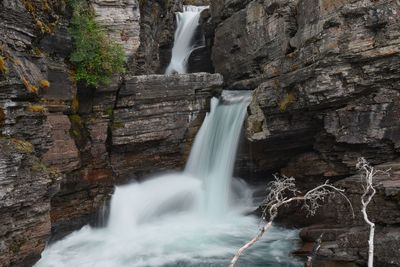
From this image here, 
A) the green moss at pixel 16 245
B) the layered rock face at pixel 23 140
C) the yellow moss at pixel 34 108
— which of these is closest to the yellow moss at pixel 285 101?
the layered rock face at pixel 23 140

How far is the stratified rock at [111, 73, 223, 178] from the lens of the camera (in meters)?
14.6

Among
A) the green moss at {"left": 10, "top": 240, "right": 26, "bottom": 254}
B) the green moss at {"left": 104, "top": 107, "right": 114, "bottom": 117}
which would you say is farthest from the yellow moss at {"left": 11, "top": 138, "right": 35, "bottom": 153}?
the green moss at {"left": 104, "top": 107, "right": 114, "bottom": 117}

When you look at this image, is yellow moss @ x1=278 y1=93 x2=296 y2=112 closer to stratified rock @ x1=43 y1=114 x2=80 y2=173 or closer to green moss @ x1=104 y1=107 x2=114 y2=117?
green moss @ x1=104 y1=107 x2=114 y2=117

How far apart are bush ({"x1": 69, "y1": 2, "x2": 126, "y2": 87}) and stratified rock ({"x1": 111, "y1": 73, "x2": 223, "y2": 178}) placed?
959 mm

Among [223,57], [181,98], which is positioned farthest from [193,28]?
[181,98]

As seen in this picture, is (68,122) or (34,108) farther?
(68,122)

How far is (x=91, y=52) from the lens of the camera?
44.5 ft

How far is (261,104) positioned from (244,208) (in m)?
4.32

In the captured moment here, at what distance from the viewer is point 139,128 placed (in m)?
14.7

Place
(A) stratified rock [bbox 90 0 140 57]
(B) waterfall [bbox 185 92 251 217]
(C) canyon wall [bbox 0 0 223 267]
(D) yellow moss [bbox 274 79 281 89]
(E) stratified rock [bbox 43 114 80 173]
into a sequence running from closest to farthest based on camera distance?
(C) canyon wall [bbox 0 0 223 267]
(E) stratified rock [bbox 43 114 80 173]
(D) yellow moss [bbox 274 79 281 89]
(A) stratified rock [bbox 90 0 140 57]
(B) waterfall [bbox 185 92 251 217]

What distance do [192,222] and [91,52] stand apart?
279 inches

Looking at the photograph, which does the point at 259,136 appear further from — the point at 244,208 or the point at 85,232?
the point at 85,232

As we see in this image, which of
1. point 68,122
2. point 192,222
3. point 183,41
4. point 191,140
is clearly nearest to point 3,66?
point 68,122

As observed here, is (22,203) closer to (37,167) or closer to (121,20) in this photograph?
(37,167)
